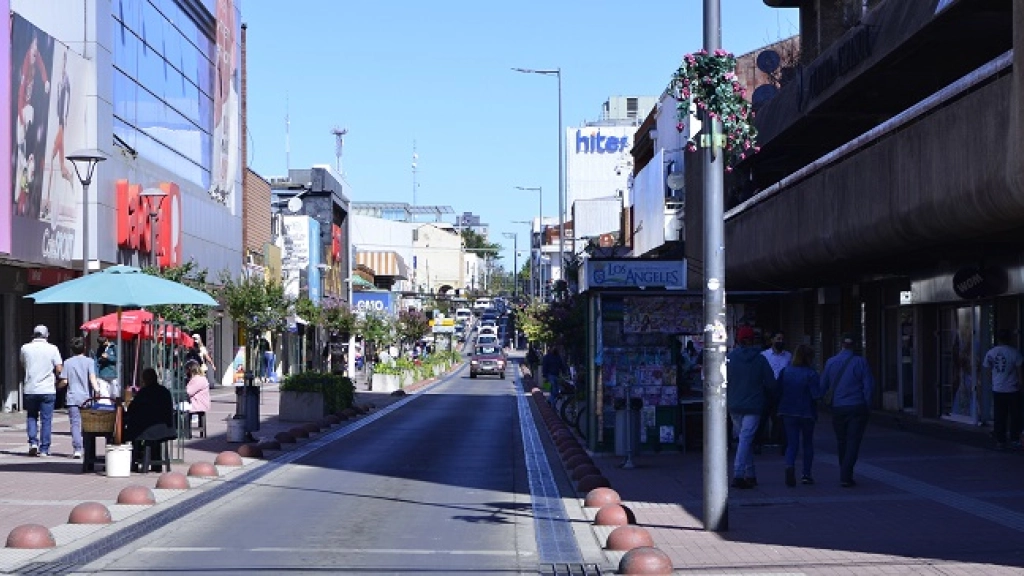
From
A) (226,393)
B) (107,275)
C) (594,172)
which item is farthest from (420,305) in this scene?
(107,275)

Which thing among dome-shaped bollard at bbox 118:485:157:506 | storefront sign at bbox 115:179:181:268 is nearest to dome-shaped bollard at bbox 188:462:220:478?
dome-shaped bollard at bbox 118:485:157:506

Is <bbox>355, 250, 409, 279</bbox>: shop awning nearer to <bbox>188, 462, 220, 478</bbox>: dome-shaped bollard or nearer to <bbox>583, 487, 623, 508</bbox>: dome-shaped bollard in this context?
<bbox>188, 462, 220, 478</bbox>: dome-shaped bollard

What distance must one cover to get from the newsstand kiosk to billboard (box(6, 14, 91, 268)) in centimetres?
1459

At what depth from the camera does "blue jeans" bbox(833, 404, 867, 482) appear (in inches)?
696

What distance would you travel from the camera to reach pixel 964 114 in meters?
18.3

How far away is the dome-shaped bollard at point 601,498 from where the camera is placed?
1633 cm

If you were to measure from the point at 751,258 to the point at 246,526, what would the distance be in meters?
19.9

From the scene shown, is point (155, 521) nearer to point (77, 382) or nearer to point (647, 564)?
point (647, 564)

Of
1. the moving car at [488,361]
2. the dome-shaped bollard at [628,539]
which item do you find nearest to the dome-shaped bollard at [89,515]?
the dome-shaped bollard at [628,539]

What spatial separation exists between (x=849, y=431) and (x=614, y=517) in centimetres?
403

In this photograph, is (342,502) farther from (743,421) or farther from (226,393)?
(226,393)

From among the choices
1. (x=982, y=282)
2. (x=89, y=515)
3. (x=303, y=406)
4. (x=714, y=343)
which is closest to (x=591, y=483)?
(x=714, y=343)

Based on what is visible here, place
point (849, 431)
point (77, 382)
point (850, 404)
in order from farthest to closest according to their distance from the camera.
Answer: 1. point (77, 382)
2. point (850, 404)
3. point (849, 431)

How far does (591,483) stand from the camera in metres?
18.1
